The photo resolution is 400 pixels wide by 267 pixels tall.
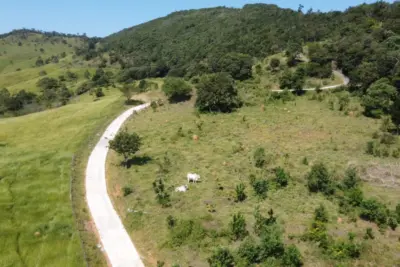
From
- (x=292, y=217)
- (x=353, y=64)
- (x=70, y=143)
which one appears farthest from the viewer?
(x=353, y=64)

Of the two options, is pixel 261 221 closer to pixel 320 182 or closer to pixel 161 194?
pixel 320 182

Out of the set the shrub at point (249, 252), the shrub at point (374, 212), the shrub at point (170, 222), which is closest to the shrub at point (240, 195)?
the shrub at point (170, 222)

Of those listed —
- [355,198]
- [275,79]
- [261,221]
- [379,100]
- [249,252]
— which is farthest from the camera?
[275,79]

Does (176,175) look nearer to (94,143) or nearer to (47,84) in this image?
(94,143)

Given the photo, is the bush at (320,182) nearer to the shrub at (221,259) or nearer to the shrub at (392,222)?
the shrub at (392,222)

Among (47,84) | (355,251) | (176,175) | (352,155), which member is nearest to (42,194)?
(176,175)

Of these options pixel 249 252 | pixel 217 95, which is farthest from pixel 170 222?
pixel 217 95
